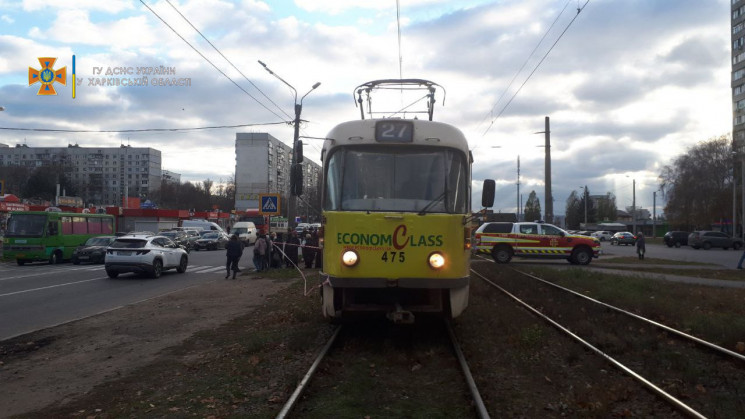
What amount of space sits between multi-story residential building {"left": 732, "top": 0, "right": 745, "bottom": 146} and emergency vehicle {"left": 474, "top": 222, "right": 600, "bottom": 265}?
223 feet

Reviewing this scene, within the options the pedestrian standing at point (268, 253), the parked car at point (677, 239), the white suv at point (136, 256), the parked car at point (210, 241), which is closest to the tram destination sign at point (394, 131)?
the white suv at point (136, 256)

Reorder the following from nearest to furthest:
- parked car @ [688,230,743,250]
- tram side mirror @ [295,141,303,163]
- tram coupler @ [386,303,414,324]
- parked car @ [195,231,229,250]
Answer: tram coupler @ [386,303,414,324], tram side mirror @ [295,141,303,163], parked car @ [195,231,229,250], parked car @ [688,230,743,250]

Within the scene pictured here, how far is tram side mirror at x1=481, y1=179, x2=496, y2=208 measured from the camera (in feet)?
28.9

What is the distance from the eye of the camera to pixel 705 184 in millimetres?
71750

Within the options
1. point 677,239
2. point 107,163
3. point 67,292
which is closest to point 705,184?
point 677,239

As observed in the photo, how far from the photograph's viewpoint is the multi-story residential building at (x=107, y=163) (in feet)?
347

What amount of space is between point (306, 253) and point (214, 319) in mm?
13094

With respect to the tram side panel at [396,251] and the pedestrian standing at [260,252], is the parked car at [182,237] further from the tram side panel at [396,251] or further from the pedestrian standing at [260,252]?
the tram side panel at [396,251]

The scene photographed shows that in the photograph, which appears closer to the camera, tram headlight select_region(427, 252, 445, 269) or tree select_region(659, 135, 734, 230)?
tram headlight select_region(427, 252, 445, 269)

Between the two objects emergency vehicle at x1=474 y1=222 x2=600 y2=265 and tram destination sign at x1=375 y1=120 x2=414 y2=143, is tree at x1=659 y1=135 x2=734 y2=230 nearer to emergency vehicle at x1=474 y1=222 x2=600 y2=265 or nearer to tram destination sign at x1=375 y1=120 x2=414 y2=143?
emergency vehicle at x1=474 y1=222 x2=600 y2=265

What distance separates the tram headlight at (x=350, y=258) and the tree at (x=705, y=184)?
75900 millimetres

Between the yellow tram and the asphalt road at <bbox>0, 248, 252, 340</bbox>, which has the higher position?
the yellow tram

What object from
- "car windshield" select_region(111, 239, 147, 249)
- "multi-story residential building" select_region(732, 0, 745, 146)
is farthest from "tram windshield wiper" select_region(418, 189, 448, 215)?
"multi-story residential building" select_region(732, 0, 745, 146)

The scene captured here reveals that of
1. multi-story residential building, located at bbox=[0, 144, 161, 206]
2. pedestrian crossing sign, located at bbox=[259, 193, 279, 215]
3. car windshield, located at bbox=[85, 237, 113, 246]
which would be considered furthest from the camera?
multi-story residential building, located at bbox=[0, 144, 161, 206]
